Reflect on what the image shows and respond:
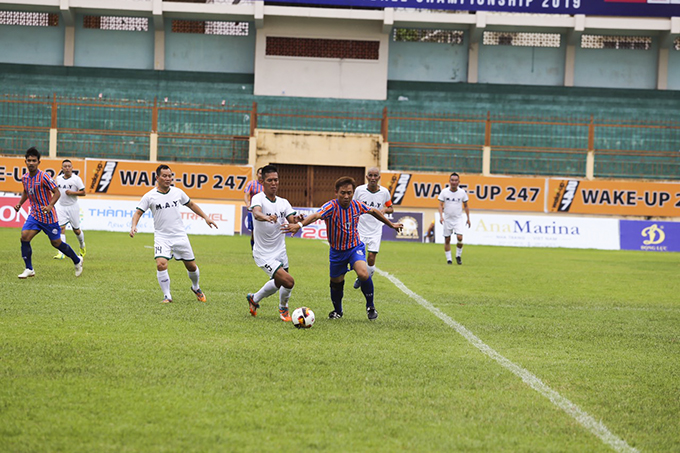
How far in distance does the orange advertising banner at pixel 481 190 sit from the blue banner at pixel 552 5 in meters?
9.95

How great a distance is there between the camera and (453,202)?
19.5 metres

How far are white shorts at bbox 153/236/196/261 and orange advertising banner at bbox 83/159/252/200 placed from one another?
19.9 m

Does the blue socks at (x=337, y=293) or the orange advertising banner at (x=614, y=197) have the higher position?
the orange advertising banner at (x=614, y=197)

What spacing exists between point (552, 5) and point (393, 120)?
30.9ft

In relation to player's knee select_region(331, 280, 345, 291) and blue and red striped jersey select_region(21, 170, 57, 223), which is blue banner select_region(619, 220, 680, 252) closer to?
player's knee select_region(331, 280, 345, 291)

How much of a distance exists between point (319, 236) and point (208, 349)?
21.3m

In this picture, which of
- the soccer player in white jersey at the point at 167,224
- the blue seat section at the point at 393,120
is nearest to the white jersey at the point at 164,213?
the soccer player in white jersey at the point at 167,224

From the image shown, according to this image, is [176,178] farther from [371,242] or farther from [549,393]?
[549,393]

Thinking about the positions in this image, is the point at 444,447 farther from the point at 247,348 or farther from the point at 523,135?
the point at 523,135

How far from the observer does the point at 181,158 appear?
1323 inches

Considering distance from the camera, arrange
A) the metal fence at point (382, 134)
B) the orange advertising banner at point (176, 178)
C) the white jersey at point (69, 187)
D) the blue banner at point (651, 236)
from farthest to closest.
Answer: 1. the metal fence at point (382, 134)
2. the orange advertising banner at point (176, 178)
3. the blue banner at point (651, 236)
4. the white jersey at point (69, 187)

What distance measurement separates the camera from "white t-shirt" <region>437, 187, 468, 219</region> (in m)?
19.4

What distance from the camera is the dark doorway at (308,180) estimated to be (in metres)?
33.4

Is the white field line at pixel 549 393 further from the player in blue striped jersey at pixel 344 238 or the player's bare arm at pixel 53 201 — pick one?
the player's bare arm at pixel 53 201
